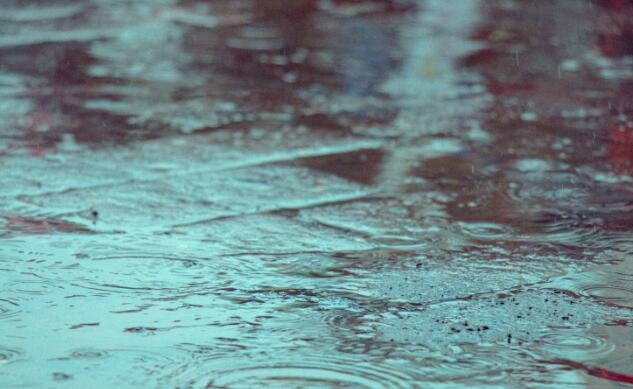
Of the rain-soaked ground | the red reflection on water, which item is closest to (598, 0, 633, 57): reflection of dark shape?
the rain-soaked ground

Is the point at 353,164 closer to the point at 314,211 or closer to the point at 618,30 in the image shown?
the point at 314,211

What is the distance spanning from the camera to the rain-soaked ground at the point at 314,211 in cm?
340

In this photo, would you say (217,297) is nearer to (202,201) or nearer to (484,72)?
(202,201)

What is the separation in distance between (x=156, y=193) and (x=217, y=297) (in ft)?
5.02

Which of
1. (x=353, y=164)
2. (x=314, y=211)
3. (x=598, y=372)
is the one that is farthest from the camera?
(x=353, y=164)

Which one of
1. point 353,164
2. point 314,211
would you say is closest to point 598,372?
point 314,211

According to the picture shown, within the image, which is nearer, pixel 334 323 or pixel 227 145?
pixel 334 323

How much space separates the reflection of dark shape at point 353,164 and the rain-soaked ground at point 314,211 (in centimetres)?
2

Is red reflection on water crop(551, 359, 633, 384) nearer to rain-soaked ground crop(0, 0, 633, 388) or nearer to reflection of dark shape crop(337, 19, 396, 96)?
rain-soaked ground crop(0, 0, 633, 388)

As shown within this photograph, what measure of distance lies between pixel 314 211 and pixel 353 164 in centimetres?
97

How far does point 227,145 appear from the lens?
631cm

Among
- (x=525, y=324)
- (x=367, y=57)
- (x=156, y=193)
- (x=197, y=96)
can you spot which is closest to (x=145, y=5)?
(x=367, y=57)

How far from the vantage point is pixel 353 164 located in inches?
235

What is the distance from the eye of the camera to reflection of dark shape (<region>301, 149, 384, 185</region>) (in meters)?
5.74
